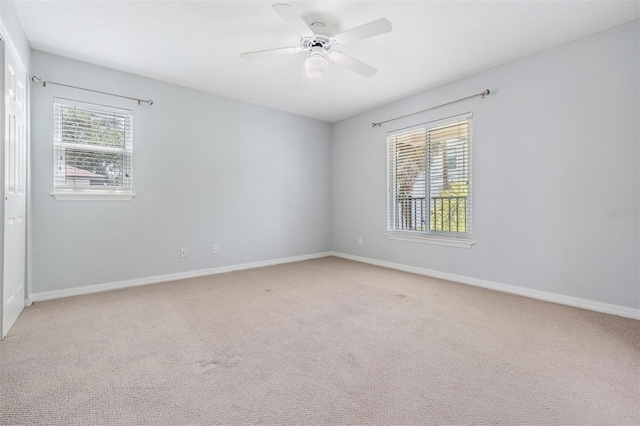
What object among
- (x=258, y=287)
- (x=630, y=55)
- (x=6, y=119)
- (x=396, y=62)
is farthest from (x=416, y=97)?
(x=6, y=119)

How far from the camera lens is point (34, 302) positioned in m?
2.92

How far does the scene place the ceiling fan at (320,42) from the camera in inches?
84.7

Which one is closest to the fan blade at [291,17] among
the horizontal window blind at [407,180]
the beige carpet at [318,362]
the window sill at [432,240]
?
the beige carpet at [318,362]

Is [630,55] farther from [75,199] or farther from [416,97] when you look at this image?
[75,199]

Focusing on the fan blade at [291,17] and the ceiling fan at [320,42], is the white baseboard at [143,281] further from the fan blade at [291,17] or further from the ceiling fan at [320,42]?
the fan blade at [291,17]

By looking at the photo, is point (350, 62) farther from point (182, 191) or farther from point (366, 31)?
point (182, 191)

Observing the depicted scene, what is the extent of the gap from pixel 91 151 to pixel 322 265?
330 cm

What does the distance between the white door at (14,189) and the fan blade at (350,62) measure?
2450 millimetres

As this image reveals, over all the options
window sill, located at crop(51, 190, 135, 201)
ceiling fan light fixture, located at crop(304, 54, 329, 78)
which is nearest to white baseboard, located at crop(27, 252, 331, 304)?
window sill, located at crop(51, 190, 135, 201)

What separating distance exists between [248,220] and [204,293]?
4.93 feet

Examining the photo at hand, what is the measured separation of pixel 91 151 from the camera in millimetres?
3281

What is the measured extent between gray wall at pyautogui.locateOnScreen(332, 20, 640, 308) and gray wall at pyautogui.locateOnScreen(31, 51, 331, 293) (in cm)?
219

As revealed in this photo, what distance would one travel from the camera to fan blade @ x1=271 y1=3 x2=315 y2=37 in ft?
6.41

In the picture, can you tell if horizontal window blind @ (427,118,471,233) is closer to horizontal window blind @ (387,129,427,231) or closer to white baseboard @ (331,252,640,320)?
horizontal window blind @ (387,129,427,231)
